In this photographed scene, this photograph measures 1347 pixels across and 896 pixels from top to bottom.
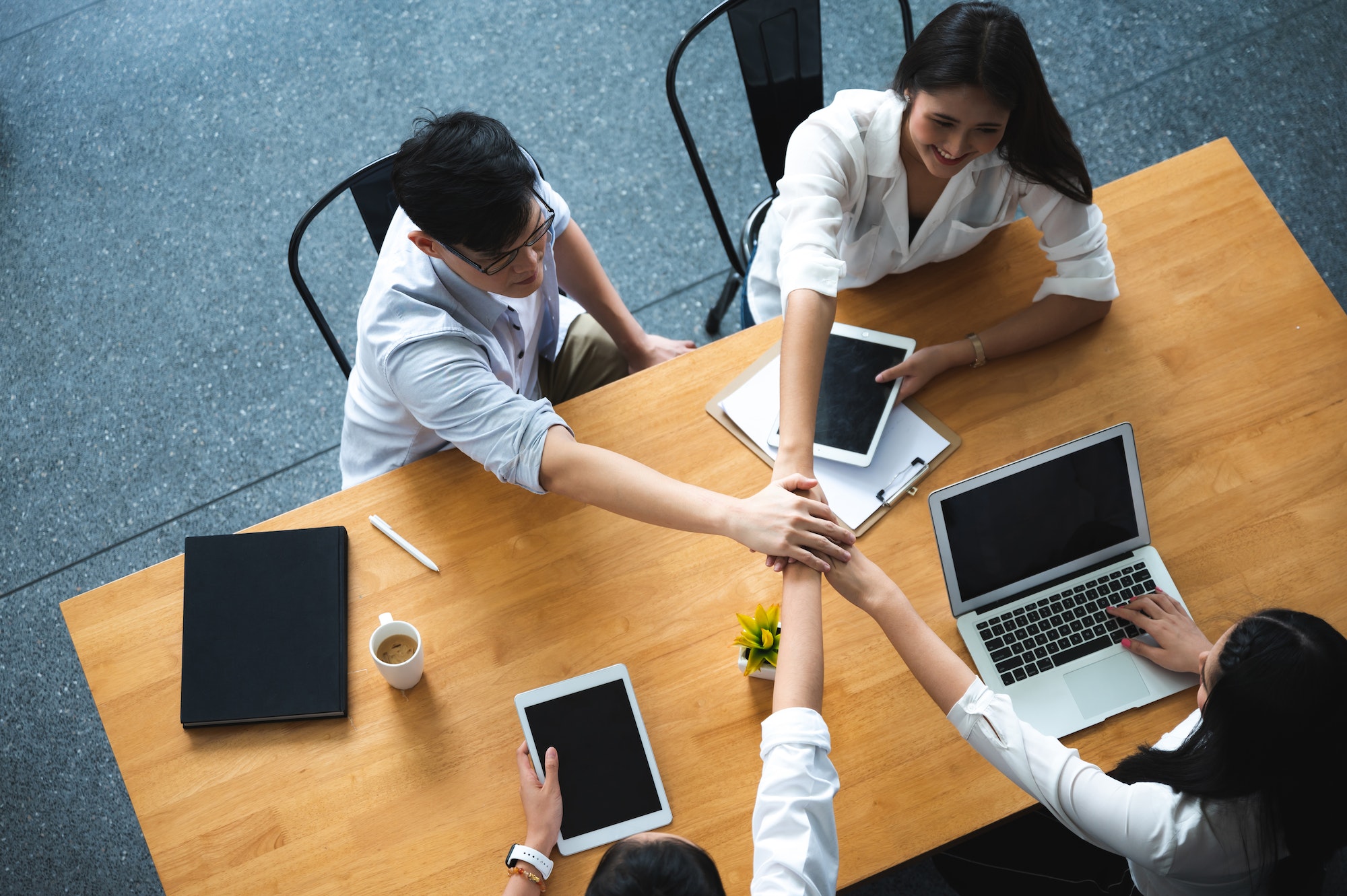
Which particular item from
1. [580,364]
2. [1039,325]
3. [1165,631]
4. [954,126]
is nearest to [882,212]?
[954,126]

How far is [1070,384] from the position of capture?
1621 mm

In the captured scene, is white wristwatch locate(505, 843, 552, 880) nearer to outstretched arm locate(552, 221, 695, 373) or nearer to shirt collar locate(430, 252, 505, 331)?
shirt collar locate(430, 252, 505, 331)

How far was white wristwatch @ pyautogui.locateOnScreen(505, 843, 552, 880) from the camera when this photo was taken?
51.4 inches

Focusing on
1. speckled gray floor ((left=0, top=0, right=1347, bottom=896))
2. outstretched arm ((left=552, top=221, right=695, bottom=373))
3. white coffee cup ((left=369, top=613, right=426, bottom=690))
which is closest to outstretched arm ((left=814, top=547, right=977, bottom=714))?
white coffee cup ((left=369, top=613, right=426, bottom=690))

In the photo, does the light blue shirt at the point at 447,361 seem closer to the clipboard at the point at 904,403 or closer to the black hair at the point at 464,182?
the black hair at the point at 464,182

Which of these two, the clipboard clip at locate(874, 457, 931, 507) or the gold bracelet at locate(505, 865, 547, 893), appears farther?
the clipboard clip at locate(874, 457, 931, 507)

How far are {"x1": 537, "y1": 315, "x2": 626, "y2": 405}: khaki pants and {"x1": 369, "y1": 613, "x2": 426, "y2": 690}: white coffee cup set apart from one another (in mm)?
709

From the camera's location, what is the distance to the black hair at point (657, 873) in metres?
1.07

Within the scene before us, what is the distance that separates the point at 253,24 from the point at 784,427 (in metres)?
2.42

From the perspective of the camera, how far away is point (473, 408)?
1.48 metres

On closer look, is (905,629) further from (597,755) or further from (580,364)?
(580,364)

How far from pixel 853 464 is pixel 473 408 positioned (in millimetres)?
593

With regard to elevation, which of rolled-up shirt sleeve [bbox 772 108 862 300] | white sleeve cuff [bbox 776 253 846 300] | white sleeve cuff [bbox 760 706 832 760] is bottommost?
white sleeve cuff [bbox 760 706 832 760]

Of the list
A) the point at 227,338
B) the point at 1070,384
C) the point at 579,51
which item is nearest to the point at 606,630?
the point at 1070,384
